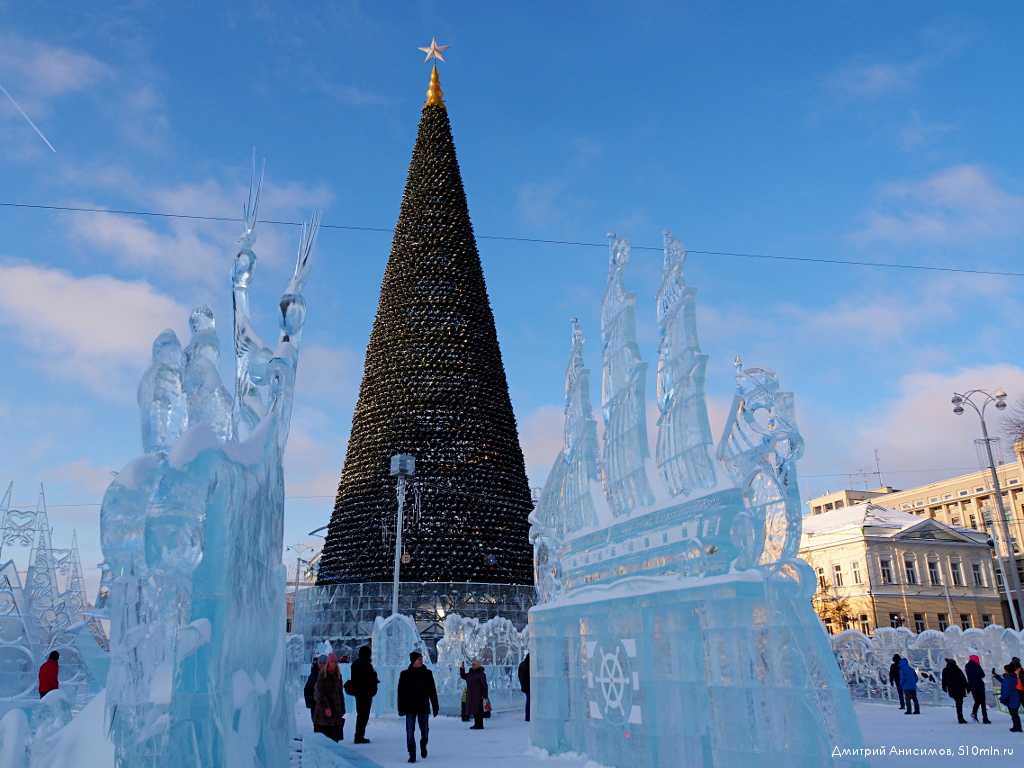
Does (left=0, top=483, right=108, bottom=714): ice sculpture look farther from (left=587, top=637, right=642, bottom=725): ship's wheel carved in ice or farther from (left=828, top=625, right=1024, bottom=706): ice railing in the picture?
(left=828, top=625, right=1024, bottom=706): ice railing

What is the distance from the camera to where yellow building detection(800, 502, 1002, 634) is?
129 feet

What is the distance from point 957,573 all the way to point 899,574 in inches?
184

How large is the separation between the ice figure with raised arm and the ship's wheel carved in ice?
2.99m

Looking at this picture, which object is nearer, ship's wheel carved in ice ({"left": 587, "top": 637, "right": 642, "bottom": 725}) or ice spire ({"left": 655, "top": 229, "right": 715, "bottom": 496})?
ice spire ({"left": 655, "top": 229, "right": 715, "bottom": 496})

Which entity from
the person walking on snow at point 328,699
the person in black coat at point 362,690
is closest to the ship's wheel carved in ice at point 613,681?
the person walking on snow at point 328,699

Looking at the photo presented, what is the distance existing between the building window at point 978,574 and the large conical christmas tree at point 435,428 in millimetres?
34076

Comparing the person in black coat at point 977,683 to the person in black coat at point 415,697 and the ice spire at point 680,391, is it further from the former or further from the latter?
the person in black coat at point 415,697

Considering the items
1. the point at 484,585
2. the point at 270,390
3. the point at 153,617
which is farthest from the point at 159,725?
the point at 484,585

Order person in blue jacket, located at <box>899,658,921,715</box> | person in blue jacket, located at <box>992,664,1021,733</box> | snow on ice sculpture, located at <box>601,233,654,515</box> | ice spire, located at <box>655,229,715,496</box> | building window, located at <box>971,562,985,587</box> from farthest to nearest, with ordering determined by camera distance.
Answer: building window, located at <box>971,562,985,587</box>
person in blue jacket, located at <box>899,658,921,715</box>
person in blue jacket, located at <box>992,664,1021,733</box>
snow on ice sculpture, located at <box>601,233,654,515</box>
ice spire, located at <box>655,229,715,496</box>

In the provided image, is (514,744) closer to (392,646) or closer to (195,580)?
(392,646)

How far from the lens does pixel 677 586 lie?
6422 millimetres

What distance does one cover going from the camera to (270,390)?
6703 millimetres

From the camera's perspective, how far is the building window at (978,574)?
4253cm

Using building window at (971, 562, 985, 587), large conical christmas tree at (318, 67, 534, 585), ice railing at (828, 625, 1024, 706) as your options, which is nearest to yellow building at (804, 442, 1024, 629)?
building window at (971, 562, 985, 587)
